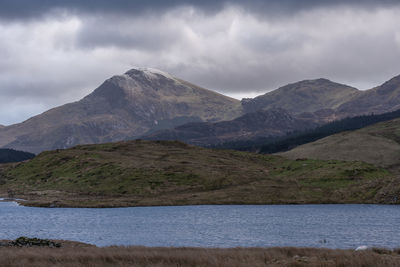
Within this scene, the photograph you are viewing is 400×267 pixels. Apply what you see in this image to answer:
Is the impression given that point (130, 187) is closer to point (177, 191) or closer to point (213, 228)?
point (177, 191)

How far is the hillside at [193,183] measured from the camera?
13675 centimetres

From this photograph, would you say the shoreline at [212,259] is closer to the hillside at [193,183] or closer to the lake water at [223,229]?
the lake water at [223,229]

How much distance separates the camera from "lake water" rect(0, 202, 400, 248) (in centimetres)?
6053

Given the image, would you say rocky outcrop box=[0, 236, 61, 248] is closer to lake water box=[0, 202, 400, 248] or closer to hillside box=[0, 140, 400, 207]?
lake water box=[0, 202, 400, 248]

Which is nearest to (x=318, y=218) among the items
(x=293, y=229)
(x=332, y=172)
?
(x=293, y=229)

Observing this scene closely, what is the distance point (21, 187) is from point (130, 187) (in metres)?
52.3

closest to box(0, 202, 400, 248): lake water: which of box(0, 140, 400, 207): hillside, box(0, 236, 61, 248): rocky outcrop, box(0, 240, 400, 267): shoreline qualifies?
box(0, 236, 61, 248): rocky outcrop

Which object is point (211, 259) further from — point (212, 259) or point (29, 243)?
point (29, 243)

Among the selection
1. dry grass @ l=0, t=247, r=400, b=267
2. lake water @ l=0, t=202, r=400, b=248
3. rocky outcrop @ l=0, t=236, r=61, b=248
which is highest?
dry grass @ l=0, t=247, r=400, b=267

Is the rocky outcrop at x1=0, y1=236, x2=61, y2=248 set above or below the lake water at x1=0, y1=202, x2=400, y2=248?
above

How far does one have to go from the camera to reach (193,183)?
160m

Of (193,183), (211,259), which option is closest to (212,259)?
(211,259)

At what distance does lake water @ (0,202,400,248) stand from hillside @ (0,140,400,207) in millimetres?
34079

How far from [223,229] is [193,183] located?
85843mm
